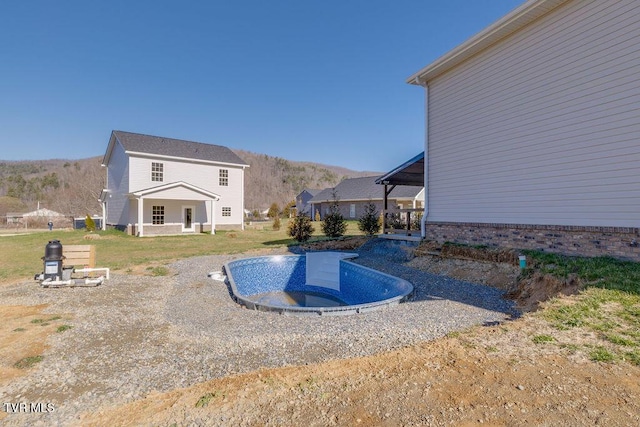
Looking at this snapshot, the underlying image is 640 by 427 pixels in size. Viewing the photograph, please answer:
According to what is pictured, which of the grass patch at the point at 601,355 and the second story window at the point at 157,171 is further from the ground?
the second story window at the point at 157,171

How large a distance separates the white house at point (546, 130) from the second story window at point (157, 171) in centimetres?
1896

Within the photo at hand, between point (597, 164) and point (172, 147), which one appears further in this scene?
point (172, 147)

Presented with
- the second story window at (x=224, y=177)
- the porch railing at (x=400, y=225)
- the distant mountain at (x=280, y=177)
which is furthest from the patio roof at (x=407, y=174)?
the distant mountain at (x=280, y=177)

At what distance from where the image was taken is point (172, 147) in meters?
23.9

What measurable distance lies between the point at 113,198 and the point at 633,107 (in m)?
27.8

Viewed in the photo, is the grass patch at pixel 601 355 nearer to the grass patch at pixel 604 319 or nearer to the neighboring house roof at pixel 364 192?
the grass patch at pixel 604 319

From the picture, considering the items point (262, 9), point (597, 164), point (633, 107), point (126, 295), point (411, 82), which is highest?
point (262, 9)

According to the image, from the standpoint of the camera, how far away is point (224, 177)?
25.8 meters

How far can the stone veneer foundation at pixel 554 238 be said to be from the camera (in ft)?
20.4

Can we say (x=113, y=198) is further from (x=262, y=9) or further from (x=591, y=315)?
(x=591, y=315)

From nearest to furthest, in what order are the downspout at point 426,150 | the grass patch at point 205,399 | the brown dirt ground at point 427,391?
the brown dirt ground at point 427,391 → the grass patch at point 205,399 → the downspout at point 426,150

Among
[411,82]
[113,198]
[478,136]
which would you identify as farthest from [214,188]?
[478,136]

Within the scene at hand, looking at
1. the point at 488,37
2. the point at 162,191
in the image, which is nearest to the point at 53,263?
the point at 488,37

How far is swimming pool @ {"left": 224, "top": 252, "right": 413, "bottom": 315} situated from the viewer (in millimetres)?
8711
